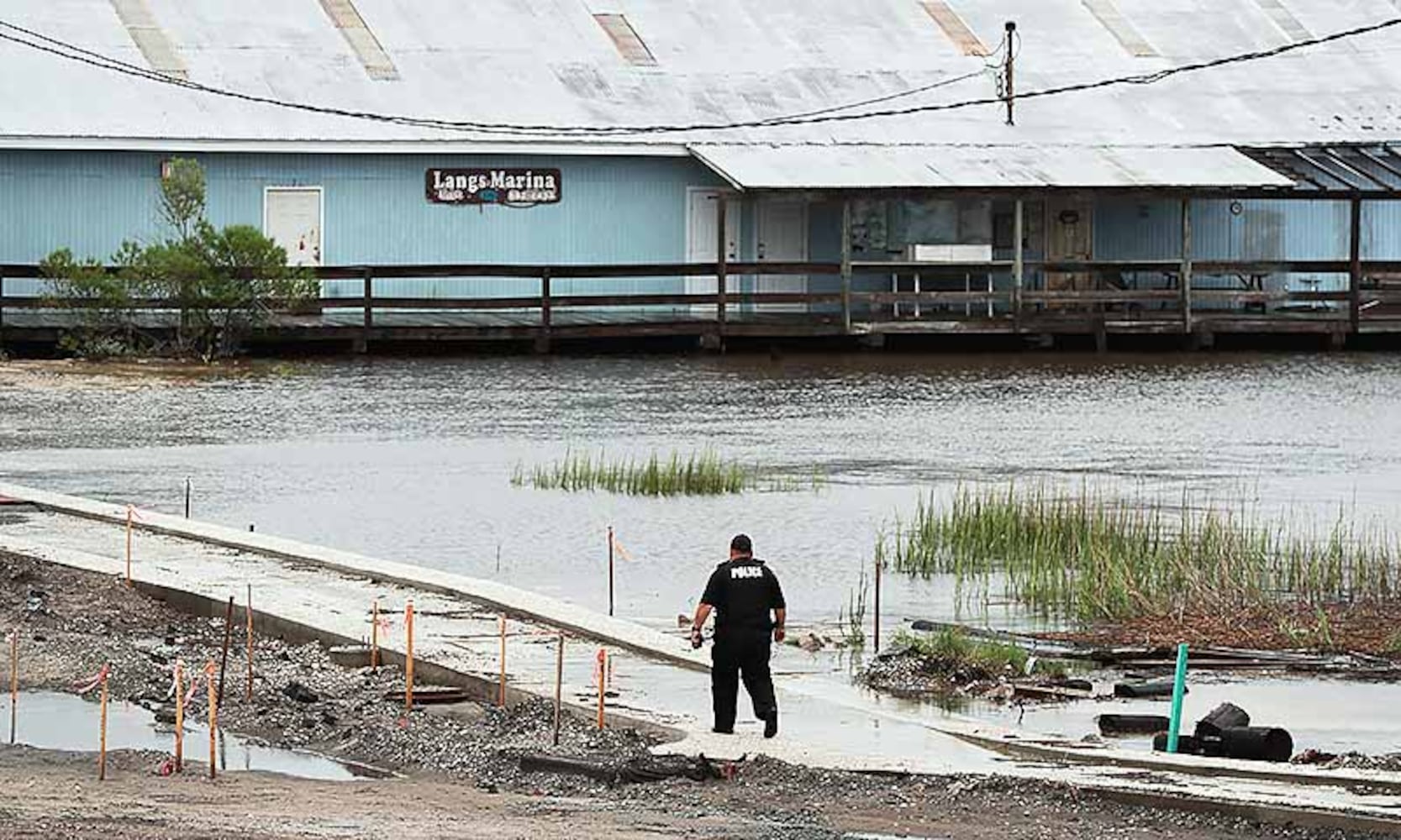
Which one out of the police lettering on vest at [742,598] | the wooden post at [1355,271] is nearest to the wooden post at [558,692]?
the police lettering on vest at [742,598]

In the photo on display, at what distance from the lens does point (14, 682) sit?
15664mm

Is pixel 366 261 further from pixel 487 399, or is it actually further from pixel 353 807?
pixel 353 807

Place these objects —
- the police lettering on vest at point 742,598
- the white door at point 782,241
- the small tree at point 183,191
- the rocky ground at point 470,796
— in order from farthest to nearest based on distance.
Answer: the white door at point 782,241, the small tree at point 183,191, the police lettering on vest at point 742,598, the rocky ground at point 470,796

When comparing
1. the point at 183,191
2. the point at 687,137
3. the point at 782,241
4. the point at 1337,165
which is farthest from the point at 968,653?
the point at 1337,165

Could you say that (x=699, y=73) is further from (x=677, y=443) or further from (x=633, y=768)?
(x=633, y=768)

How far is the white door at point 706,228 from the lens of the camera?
4750 cm

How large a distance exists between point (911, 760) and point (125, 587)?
22.9 ft

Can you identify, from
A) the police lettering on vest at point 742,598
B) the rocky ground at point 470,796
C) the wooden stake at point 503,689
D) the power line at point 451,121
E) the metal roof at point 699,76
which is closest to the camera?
the rocky ground at point 470,796

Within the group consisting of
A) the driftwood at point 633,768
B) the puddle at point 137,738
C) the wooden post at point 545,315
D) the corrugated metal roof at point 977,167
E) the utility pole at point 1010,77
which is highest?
the utility pole at point 1010,77

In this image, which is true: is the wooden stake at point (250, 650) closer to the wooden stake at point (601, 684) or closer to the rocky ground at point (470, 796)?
the rocky ground at point (470, 796)

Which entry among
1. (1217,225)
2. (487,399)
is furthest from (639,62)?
(487,399)

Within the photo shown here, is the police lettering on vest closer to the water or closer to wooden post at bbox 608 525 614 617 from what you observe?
the water

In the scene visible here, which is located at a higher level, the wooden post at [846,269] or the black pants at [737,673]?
the wooden post at [846,269]

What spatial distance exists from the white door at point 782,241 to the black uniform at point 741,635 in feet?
109
